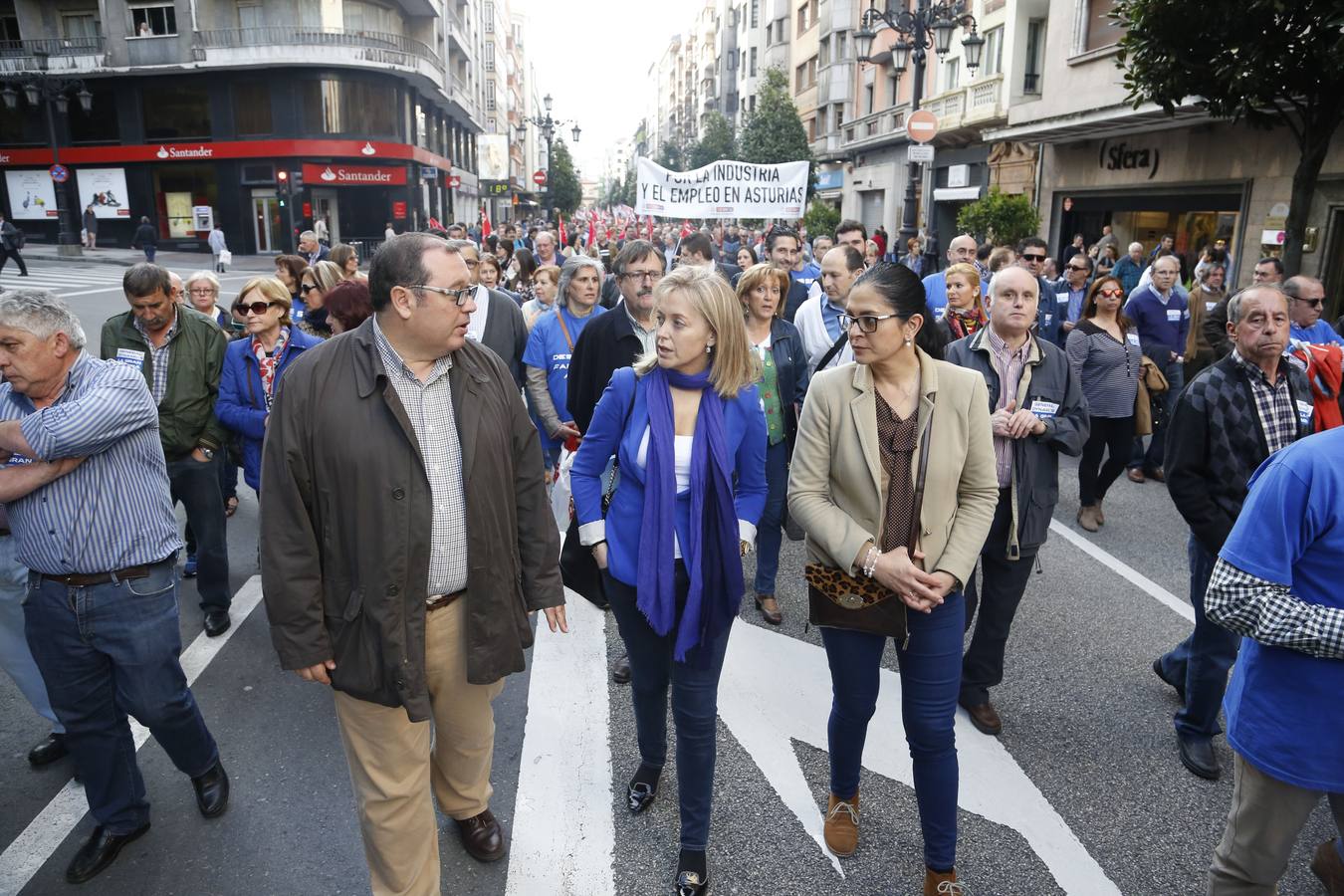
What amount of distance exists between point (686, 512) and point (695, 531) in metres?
0.08

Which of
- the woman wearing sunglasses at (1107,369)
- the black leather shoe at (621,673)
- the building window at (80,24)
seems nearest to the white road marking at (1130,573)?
the woman wearing sunglasses at (1107,369)

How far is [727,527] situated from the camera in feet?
10.2

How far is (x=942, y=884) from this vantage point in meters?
3.01

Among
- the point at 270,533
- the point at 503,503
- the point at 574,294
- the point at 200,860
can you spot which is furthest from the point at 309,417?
the point at 574,294

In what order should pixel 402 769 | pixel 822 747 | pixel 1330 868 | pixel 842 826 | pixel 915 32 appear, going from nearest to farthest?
1. pixel 402 769
2. pixel 1330 868
3. pixel 842 826
4. pixel 822 747
5. pixel 915 32

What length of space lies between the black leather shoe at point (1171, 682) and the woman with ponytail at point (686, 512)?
2490mm

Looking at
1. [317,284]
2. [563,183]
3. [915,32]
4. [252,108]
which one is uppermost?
[252,108]

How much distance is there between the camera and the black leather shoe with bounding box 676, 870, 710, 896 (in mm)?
3051

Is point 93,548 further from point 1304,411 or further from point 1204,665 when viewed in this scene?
point 1304,411

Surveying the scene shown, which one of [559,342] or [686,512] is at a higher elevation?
[559,342]

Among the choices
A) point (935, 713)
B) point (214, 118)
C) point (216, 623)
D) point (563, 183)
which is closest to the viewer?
point (935, 713)

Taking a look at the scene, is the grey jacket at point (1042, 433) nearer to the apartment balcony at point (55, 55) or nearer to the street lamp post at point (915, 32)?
the street lamp post at point (915, 32)

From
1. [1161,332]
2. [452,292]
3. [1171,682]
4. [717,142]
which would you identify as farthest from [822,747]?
[717,142]

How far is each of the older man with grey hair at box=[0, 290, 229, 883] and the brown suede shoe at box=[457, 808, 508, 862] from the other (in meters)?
1.11
